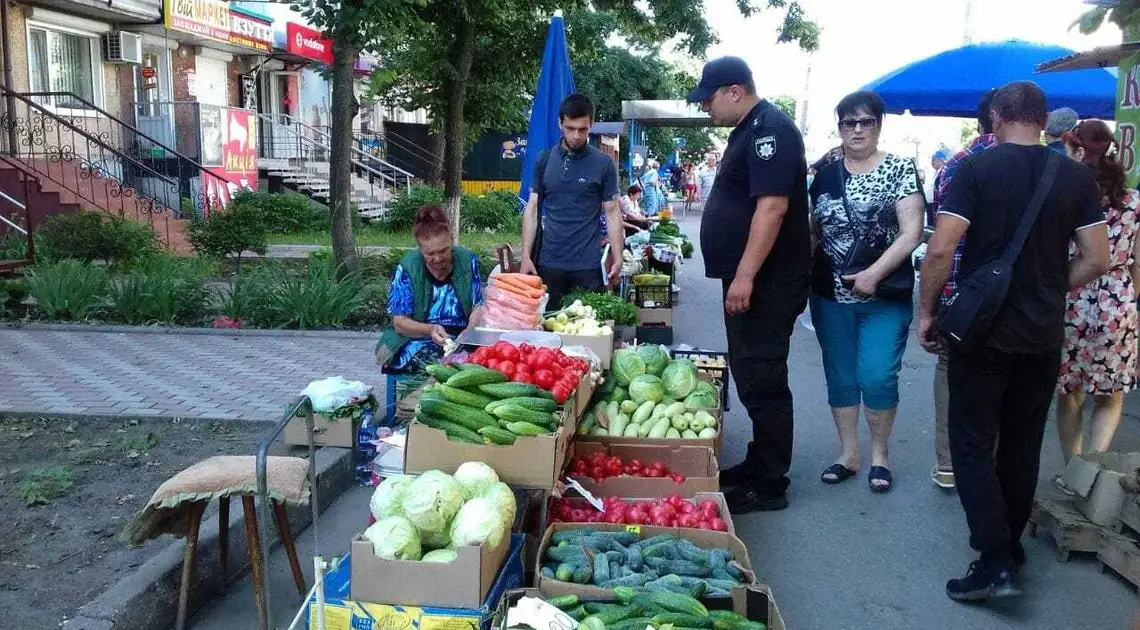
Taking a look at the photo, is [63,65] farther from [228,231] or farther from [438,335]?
[438,335]

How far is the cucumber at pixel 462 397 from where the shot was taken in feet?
11.7

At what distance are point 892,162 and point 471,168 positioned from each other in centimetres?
2837

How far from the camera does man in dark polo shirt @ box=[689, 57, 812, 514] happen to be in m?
4.26

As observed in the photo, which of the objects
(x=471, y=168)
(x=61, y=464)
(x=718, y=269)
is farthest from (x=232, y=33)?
(x=718, y=269)

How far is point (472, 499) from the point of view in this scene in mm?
3240

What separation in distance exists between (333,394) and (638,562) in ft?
7.68

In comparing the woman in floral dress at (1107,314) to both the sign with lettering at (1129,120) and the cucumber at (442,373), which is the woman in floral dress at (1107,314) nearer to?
the sign with lettering at (1129,120)

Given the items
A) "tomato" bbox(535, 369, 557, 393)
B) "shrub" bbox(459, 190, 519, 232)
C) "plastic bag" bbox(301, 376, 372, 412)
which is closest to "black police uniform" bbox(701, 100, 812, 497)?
"tomato" bbox(535, 369, 557, 393)

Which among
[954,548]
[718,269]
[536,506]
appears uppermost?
[718,269]

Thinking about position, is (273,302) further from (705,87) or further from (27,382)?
(705,87)

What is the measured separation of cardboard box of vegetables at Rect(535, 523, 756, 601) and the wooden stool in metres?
0.98

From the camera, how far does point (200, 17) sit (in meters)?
19.3

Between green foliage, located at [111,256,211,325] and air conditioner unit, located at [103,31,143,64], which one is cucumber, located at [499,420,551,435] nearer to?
green foliage, located at [111,256,211,325]

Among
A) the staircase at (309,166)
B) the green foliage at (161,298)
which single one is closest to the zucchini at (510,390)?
the green foliage at (161,298)
